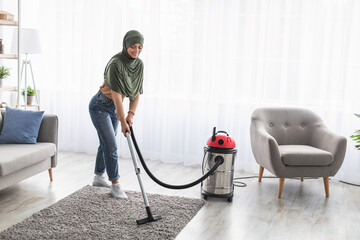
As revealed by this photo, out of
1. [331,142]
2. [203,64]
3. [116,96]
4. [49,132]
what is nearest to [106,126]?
[116,96]

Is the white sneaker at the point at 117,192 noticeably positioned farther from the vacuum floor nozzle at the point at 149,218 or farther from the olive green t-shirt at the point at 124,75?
the olive green t-shirt at the point at 124,75

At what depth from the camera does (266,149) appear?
401cm

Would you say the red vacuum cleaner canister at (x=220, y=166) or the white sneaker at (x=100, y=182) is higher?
the red vacuum cleaner canister at (x=220, y=166)

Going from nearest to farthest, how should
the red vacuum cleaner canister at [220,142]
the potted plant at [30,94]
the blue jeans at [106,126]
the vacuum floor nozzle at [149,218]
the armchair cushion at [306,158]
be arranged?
the vacuum floor nozzle at [149,218]
the blue jeans at [106,126]
the red vacuum cleaner canister at [220,142]
the armchair cushion at [306,158]
the potted plant at [30,94]

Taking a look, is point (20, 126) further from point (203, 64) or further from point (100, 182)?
point (203, 64)

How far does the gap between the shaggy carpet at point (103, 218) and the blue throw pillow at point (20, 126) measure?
69 cm

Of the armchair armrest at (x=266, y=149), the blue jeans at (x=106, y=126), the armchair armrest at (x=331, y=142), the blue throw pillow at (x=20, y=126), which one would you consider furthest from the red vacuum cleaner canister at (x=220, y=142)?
the blue throw pillow at (x=20, y=126)

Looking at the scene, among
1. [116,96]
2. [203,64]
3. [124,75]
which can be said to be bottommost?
[116,96]

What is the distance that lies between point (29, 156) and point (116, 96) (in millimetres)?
928

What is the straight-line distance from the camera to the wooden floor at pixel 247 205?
3.22 metres

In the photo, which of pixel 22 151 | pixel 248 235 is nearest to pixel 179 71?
pixel 22 151

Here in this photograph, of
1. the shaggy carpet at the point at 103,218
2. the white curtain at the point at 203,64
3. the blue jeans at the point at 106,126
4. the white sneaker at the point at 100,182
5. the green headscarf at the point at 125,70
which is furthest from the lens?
the white curtain at the point at 203,64

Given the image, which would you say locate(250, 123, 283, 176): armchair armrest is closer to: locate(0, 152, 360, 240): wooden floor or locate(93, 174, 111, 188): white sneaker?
locate(0, 152, 360, 240): wooden floor

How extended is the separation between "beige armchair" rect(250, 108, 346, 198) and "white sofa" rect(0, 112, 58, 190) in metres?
1.85
